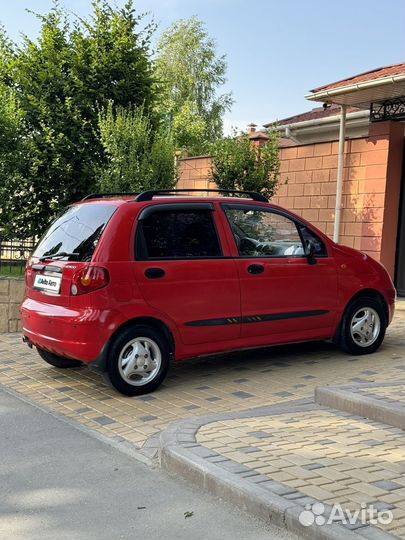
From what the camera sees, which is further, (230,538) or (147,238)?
(147,238)

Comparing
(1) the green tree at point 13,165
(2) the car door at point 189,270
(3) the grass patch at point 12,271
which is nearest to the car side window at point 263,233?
(2) the car door at point 189,270

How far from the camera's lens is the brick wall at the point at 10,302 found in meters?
9.02

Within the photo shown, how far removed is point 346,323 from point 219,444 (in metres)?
3.22

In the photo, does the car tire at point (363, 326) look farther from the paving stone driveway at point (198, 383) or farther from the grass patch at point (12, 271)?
the grass patch at point (12, 271)

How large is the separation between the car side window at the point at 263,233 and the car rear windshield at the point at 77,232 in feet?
4.28

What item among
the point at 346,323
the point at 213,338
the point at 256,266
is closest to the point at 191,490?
the point at 213,338

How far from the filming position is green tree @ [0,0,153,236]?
10977mm

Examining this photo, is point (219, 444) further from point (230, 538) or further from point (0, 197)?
point (0, 197)

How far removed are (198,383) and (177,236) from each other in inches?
58.3

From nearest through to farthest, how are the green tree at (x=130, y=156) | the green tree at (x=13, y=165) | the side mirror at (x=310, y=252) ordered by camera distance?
the side mirror at (x=310, y=252) < the green tree at (x=130, y=156) < the green tree at (x=13, y=165)

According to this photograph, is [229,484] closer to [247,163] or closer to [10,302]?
[10,302]

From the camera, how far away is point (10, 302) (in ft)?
29.8

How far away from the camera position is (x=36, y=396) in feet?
19.6

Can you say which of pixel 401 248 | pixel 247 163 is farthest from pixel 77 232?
pixel 401 248
